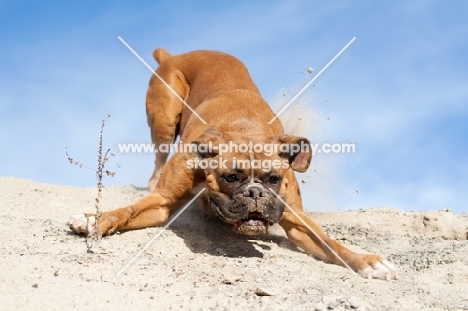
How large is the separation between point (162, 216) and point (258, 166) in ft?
5.61

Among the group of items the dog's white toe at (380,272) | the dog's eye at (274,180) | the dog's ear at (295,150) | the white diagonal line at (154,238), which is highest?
the dog's ear at (295,150)

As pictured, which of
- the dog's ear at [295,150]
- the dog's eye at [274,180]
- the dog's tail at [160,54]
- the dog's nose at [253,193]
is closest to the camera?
the dog's nose at [253,193]

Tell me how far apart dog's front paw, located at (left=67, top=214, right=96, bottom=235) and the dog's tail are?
5189 millimetres

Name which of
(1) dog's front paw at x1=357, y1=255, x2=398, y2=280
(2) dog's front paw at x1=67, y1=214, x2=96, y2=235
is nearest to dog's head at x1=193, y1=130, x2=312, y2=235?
(1) dog's front paw at x1=357, y1=255, x2=398, y2=280

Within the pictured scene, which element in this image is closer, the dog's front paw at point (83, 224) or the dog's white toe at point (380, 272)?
the dog's white toe at point (380, 272)

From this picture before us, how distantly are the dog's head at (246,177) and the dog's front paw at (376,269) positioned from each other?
40.7 inches

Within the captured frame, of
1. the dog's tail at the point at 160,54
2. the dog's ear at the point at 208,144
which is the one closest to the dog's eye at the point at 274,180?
the dog's ear at the point at 208,144

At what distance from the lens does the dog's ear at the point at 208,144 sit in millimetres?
6531

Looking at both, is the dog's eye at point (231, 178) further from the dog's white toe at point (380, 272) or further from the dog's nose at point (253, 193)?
the dog's white toe at point (380, 272)

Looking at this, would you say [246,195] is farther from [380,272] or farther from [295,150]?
[380,272]

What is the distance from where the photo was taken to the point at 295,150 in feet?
22.2

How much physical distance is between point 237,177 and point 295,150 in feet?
2.99

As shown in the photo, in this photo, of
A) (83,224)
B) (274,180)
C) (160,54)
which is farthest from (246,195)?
(160,54)

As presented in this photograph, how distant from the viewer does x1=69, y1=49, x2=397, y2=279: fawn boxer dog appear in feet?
20.2
